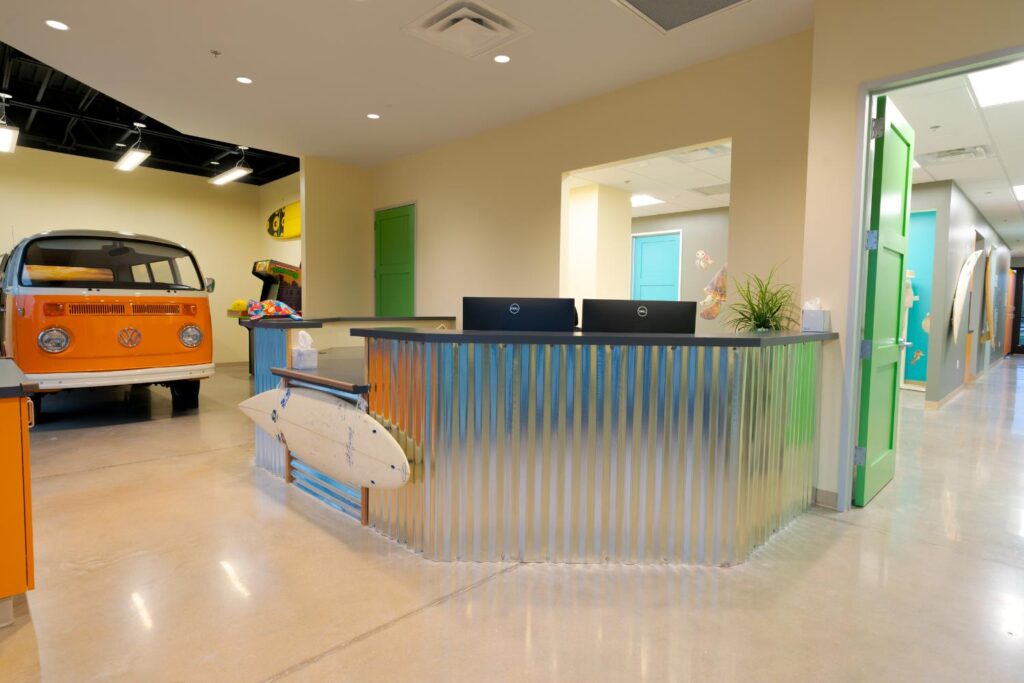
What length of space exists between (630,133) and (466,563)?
389cm

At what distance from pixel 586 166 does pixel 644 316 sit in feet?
9.58

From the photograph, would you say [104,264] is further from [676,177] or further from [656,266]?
[656,266]

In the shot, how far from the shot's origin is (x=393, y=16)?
144 inches

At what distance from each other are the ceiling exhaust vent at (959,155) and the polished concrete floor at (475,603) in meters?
4.06

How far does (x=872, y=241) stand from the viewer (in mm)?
3115

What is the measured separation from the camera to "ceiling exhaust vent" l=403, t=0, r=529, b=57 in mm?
3584

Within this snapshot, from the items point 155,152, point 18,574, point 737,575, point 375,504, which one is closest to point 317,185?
point 155,152

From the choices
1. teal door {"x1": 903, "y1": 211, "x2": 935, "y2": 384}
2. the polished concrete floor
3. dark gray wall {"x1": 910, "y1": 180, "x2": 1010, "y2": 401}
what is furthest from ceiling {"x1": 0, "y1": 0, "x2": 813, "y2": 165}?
teal door {"x1": 903, "y1": 211, "x2": 935, "y2": 384}

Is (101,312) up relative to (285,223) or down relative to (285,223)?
down

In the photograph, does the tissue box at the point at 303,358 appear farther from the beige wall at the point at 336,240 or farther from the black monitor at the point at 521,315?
the beige wall at the point at 336,240

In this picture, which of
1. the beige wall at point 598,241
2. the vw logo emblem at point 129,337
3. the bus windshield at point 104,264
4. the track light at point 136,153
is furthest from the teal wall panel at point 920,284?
the track light at point 136,153

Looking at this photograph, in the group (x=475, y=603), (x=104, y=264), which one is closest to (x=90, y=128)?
(x=104, y=264)

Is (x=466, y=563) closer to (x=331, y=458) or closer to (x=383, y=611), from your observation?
(x=383, y=611)

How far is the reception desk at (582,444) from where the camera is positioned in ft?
7.67
